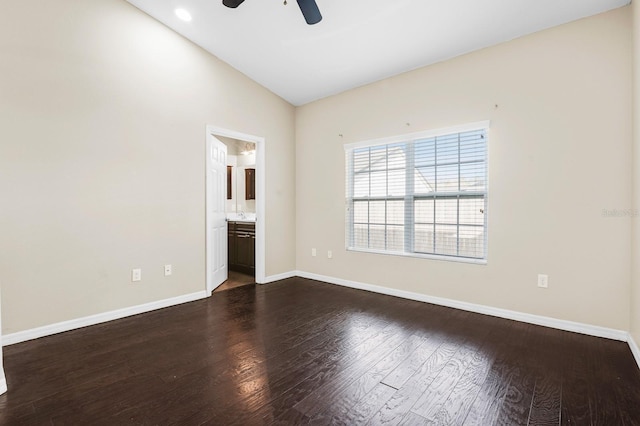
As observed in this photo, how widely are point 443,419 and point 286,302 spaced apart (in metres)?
2.29

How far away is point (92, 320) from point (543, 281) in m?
4.26

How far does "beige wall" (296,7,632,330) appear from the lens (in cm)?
257

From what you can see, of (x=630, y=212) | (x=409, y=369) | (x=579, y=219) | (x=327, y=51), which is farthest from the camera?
(x=327, y=51)

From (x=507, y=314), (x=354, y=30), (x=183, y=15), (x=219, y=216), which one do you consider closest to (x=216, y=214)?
(x=219, y=216)

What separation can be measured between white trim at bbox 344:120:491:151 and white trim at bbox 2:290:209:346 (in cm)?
281

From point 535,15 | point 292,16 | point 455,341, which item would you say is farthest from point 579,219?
point 292,16

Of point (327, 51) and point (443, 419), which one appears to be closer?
point (443, 419)

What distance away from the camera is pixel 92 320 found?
2.94 meters

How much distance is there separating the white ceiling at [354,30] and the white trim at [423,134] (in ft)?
2.55

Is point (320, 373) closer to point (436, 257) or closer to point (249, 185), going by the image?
point (436, 257)

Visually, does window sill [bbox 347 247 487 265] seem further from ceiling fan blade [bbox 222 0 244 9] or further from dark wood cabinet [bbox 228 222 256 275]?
ceiling fan blade [bbox 222 0 244 9]

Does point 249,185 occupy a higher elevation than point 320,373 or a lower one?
higher

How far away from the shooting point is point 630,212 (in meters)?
2.52

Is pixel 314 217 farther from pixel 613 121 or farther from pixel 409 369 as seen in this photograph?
pixel 613 121
